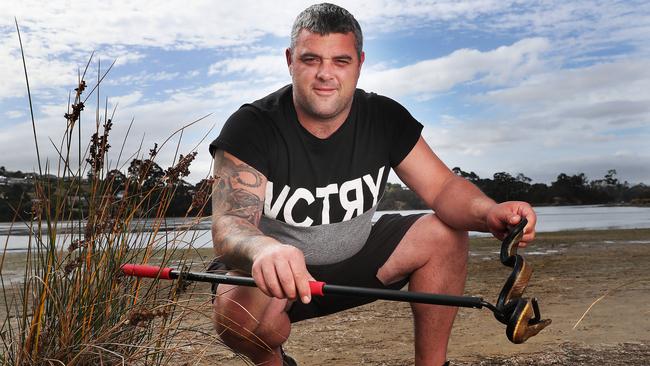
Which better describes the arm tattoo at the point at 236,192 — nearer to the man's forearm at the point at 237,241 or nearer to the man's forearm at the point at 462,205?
the man's forearm at the point at 237,241

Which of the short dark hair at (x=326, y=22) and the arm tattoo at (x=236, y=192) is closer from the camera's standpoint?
the arm tattoo at (x=236, y=192)

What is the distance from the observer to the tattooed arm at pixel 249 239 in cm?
223

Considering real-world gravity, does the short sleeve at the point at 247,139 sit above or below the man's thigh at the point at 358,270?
above

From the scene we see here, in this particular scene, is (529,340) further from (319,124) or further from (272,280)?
(272,280)

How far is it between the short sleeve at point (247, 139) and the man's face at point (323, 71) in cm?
26

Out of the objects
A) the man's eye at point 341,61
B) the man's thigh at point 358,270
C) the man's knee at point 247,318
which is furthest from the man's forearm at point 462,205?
the man's knee at point 247,318

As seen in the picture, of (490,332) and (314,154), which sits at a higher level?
(314,154)

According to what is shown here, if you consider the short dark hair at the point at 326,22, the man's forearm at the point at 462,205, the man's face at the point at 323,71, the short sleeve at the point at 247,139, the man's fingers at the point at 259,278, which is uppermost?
the short dark hair at the point at 326,22

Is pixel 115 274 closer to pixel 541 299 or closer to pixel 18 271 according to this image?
pixel 541 299

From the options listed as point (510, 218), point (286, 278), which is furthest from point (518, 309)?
point (286, 278)

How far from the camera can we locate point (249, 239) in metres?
2.70

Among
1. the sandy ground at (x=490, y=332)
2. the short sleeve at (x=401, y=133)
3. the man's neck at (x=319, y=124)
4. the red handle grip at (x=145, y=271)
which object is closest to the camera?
the red handle grip at (x=145, y=271)

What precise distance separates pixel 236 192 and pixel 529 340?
2.45 meters

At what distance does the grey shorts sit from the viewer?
353cm
